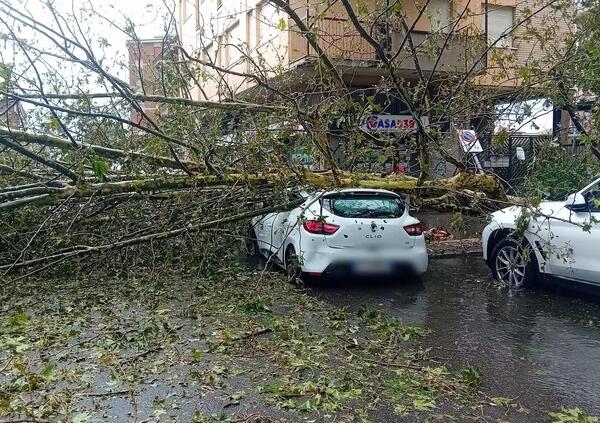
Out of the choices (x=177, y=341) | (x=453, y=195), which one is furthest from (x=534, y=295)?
(x=177, y=341)

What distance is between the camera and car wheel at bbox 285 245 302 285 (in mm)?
8172

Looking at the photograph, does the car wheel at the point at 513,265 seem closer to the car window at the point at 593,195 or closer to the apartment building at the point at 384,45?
the car window at the point at 593,195

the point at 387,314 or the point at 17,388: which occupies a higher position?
the point at 17,388

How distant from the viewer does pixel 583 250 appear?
23.0 feet

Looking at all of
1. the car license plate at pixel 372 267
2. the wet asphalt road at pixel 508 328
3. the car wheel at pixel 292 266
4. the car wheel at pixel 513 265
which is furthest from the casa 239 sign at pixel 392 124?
the wet asphalt road at pixel 508 328

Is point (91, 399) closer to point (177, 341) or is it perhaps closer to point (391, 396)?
point (177, 341)

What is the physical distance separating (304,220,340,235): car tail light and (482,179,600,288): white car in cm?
218

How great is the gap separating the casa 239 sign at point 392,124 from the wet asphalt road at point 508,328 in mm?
2274

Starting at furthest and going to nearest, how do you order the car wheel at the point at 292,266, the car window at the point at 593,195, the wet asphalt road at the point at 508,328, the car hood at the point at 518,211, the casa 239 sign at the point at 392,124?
the casa 239 sign at the point at 392,124
the car wheel at the point at 292,266
the car hood at the point at 518,211
the car window at the point at 593,195
the wet asphalt road at the point at 508,328

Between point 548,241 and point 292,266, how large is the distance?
11.2 ft

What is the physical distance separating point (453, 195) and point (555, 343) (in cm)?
265

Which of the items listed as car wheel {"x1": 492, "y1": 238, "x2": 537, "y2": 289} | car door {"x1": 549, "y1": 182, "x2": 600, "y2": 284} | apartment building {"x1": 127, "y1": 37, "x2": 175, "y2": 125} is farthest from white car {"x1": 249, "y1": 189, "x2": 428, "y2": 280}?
apartment building {"x1": 127, "y1": 37, "x2": 175, "y2": 125}

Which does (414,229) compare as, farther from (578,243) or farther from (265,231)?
(265,231)

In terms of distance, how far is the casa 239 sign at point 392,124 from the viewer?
8273 mm
